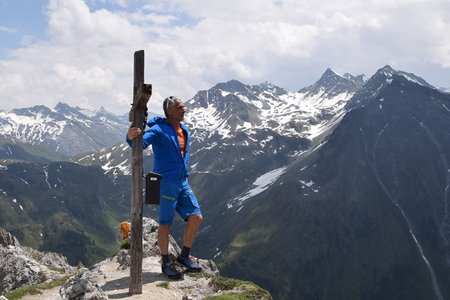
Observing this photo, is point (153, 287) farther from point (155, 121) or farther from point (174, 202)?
point (155, 121)

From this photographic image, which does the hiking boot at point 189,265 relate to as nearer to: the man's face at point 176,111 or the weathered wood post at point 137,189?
the weathered wood post at point 137,189

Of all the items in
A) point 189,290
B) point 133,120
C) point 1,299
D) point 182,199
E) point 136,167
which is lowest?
point 189,290

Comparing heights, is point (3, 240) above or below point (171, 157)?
below

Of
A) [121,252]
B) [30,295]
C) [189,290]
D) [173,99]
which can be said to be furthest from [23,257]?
[173,99]

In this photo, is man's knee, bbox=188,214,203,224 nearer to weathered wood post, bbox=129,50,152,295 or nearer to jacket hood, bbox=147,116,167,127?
weathered wood post, bbox=129,50,152,295

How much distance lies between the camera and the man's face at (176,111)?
1396 cm

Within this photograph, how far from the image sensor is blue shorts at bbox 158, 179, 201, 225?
13.7 meters

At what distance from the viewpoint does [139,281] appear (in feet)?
43.1

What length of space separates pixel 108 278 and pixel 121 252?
13.8 feet

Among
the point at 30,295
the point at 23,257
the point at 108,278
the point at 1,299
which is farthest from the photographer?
the point at 23,257

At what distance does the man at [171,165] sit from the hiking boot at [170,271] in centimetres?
72

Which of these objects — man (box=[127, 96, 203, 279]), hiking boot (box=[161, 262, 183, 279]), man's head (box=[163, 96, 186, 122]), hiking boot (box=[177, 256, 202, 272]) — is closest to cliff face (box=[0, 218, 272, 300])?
hiking boot (box=[161, 262, 183, 279])

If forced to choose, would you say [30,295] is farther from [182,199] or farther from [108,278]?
[182,199]

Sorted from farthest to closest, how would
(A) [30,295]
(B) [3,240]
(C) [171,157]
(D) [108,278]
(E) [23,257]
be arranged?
(B) [3,240]
(E) [23,257]
(D) [108,278]
(A) [30,295]
(C) [171,157]
